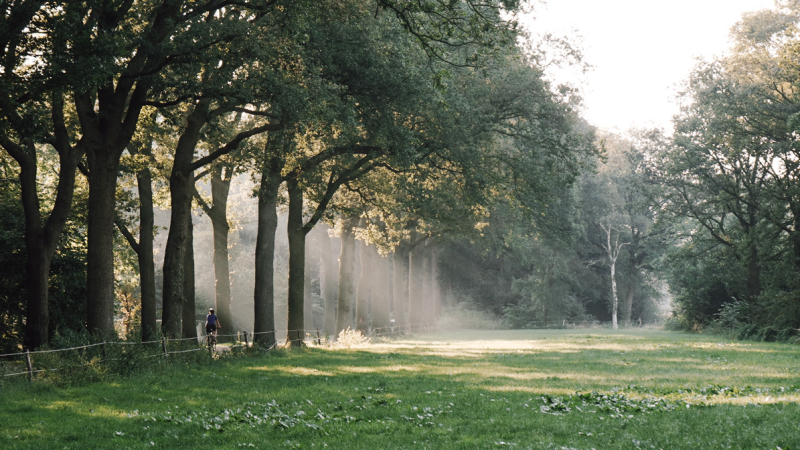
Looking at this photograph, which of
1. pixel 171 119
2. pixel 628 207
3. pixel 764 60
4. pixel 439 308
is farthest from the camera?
pixel 439 308

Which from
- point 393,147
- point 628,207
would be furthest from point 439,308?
point 393,147

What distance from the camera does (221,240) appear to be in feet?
114

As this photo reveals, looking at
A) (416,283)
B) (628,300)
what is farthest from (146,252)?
(628,300)

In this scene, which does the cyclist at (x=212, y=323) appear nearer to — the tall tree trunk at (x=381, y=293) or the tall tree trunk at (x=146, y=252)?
the tall tree trunk at (x=146, y=252)

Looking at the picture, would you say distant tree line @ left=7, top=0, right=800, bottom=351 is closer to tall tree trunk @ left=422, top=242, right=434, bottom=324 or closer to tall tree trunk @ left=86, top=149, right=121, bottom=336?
tall tree trunk @ left=86, top=149, right=121, bottom=336

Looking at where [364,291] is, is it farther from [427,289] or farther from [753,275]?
[753,275]

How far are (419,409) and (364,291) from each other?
37.4 m

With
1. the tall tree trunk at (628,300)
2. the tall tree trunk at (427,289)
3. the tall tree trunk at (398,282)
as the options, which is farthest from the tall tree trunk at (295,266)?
the tall tree trunk at (628,300)

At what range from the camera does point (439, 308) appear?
263ft

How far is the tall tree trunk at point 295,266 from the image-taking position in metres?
31.8

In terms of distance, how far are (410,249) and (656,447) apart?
1944 inches

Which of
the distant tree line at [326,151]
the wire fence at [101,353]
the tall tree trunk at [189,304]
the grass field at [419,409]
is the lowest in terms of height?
the grass field at [419,409]

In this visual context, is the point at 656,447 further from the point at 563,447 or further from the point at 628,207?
the point at 628,207

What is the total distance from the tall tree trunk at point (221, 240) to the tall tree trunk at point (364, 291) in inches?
567
